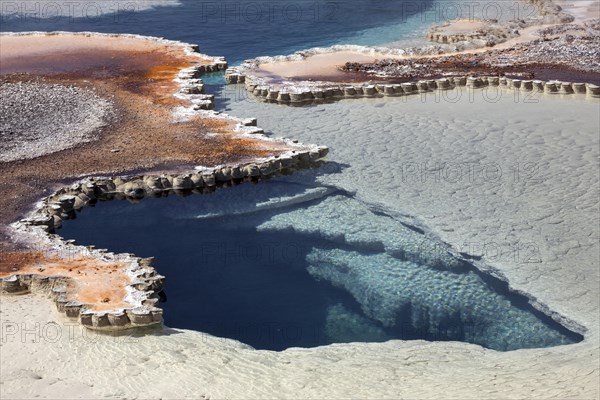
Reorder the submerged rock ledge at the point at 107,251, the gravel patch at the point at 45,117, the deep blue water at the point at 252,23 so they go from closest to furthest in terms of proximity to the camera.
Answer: the submerged rock ledge at the point at 107,251
the gravel patch at the point at 45,117
the deep blue water at the point at 252,23

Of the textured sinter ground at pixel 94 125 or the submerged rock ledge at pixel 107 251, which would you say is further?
the textured sinter ground at pixel 94 125

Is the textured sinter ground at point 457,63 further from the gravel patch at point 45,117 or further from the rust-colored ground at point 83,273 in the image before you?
the rust-colored ground at point 83,273

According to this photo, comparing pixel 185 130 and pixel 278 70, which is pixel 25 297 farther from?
pixel 278 70

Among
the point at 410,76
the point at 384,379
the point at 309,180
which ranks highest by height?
the point at 410,76

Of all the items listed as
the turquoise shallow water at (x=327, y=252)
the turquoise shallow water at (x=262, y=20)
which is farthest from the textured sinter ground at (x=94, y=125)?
the turquoise shallow water at (x=262, y=20)

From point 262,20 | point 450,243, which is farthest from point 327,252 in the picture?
point 262,20

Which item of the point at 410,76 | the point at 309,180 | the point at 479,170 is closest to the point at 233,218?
the point at 309,180
